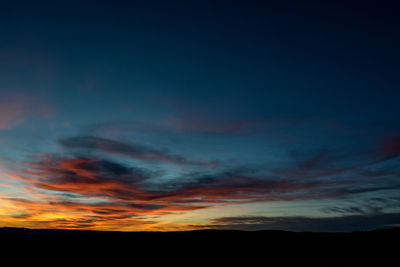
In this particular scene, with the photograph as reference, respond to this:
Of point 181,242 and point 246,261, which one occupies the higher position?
point 181,242

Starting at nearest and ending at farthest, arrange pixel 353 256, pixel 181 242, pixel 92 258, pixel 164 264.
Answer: pixel 353 256, pixel 164 264, pixel 92 258, pixel 181 242

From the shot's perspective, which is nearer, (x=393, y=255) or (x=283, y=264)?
(x=393, y=255)

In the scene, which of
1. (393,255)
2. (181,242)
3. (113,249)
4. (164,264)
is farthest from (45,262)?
(393,255)

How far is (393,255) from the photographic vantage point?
74.4 ft

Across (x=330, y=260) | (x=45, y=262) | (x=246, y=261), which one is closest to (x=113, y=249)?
(x=45, y=262)

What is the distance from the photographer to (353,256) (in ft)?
82.1

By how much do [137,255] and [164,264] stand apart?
23.9 feet

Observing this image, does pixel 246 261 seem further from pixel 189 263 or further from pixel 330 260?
pixel 330 260

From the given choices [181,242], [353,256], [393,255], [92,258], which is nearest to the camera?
[393,255]

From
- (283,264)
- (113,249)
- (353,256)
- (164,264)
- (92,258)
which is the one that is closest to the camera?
(353,256)

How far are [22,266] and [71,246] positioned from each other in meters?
14.3

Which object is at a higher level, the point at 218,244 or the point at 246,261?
the point at 218,244

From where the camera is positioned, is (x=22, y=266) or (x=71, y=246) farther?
(x=71, y=246)

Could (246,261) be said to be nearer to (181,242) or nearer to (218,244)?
(218,244)
